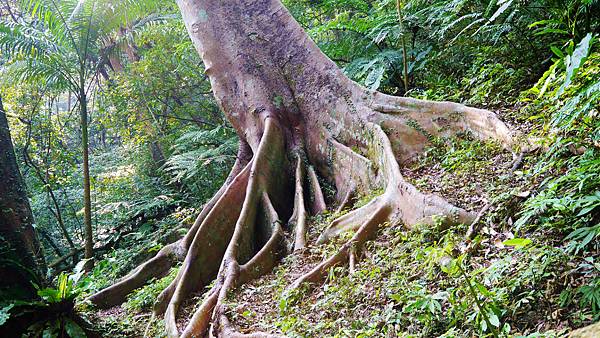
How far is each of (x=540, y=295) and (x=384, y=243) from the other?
1.65 meters

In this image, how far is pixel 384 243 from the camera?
3869 mm

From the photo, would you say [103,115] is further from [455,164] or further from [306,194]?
[455,164]

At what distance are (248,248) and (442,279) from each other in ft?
9.28

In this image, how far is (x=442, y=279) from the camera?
2.87 metres

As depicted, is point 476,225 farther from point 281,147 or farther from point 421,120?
point 281,147

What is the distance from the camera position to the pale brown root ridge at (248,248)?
4055mm

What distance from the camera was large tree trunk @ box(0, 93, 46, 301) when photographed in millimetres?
3957

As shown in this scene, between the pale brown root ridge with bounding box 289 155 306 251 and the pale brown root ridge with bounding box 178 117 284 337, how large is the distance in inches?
8.9

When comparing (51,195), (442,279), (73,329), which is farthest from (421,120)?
(51,195)

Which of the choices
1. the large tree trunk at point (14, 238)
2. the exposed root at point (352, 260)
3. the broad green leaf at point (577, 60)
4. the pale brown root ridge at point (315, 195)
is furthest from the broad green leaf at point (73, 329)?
the broad green leaf at point (577, 60)

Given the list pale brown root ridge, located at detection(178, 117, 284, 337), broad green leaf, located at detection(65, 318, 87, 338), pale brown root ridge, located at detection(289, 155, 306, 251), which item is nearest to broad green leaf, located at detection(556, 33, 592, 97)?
pale brown root ridge, located at detection(178, 117, 284, 337)

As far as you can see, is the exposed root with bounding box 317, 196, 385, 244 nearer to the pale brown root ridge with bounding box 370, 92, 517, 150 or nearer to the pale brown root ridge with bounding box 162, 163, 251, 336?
the pale brown root ridge with bounding box 370, 92, 517, 150

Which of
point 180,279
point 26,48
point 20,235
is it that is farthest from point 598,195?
point 26,48

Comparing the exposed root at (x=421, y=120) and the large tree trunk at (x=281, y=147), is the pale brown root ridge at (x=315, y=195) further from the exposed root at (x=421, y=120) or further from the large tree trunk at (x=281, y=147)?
the exposed root at (x=421, y=120)
